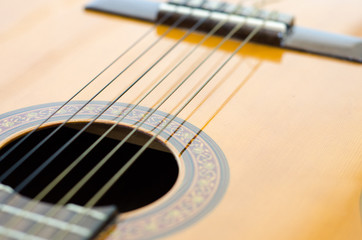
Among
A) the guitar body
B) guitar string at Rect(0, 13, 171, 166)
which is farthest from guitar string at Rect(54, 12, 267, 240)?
guitar string at Rect(0, 13, 171, 166)

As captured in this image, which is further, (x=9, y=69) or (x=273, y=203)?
(x=9, y=69)

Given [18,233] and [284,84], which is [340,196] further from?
[18,233]

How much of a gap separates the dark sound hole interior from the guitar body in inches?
3.2

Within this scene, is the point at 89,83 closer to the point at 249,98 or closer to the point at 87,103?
the point at 87,103

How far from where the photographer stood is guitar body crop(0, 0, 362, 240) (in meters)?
0.62

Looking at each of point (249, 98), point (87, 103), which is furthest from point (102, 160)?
point (249, 98)

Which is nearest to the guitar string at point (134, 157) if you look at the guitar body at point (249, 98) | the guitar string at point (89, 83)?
the guitar body at point (249, 98)

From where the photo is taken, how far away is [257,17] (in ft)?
3.34

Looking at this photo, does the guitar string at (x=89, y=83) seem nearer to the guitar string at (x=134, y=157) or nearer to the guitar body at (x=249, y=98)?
the guitar body at (x=249, y=98)

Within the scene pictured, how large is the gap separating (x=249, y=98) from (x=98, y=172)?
298mm

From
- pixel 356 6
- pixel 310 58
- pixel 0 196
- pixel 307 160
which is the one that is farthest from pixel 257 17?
pixel 0 196

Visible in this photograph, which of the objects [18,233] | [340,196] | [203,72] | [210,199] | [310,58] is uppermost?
[310,58]

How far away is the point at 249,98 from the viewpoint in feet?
2.72

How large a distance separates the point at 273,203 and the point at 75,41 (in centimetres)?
54
